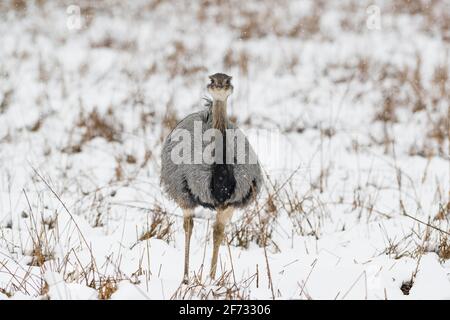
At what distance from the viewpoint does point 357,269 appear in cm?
291

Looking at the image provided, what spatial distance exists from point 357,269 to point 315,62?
5.94 m

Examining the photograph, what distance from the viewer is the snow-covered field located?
115 inches

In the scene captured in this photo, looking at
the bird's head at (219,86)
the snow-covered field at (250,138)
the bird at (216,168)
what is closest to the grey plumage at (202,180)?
the bird at (216,168)

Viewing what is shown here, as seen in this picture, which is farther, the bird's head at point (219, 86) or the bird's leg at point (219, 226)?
the bird's leg at point (219, 226)

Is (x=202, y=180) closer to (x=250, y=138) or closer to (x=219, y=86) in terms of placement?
(x=219, y=86)

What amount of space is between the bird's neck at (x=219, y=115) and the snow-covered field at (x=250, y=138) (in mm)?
731

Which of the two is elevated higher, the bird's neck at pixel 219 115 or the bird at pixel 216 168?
the bird's neck at pixel 219 115

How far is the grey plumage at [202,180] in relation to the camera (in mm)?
2916

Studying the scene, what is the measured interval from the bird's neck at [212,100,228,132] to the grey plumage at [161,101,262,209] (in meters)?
0.07

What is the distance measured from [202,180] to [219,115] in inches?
14.3

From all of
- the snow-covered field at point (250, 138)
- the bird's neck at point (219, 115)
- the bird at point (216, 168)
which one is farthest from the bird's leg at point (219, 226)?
the bird's neck at point (219, 115)

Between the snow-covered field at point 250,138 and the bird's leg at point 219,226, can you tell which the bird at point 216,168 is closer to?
the bird's leg at point 219,226

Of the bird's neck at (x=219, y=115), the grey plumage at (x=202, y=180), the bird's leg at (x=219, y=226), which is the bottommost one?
the bird's leg at (x=219, y=226)

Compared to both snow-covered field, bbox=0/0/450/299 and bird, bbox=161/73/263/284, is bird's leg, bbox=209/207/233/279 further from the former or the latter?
snow-covered field, bbox=0/0/450/299
